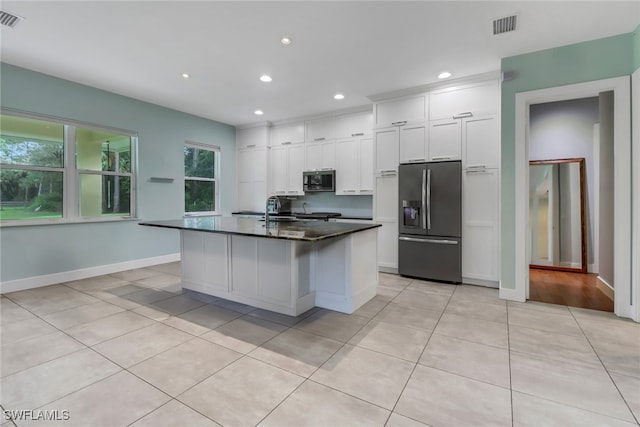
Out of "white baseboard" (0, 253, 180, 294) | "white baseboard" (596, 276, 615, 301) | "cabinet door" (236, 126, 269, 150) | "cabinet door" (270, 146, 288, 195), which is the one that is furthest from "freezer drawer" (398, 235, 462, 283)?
"white baseboard" (0, 253, 180, 294)

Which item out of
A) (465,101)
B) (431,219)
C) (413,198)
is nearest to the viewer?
(465,101)

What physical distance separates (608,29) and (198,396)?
15.4 ft

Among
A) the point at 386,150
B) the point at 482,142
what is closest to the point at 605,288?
the point at 482,142

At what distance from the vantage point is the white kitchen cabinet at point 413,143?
4.31 metres

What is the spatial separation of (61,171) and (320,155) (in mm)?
3980

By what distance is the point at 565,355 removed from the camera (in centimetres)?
219

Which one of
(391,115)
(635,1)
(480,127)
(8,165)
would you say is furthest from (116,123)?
(635,1)

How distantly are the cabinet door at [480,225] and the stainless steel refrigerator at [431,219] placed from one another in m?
0.12

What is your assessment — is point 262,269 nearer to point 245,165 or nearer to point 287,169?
point 287,169

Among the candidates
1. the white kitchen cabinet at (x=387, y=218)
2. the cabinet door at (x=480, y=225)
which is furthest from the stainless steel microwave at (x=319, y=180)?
the cabinet door at (x=480, y=225)

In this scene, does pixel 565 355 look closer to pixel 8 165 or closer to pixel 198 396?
pixel 198 396

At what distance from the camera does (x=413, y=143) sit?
4395 millimetres

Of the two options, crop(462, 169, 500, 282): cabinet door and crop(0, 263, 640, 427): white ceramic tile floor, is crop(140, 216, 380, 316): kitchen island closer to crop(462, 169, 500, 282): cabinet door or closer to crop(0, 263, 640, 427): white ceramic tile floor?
crop(0, 263, 640, 427): white ceramic tile floor

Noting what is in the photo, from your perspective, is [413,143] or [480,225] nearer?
[480,225]
